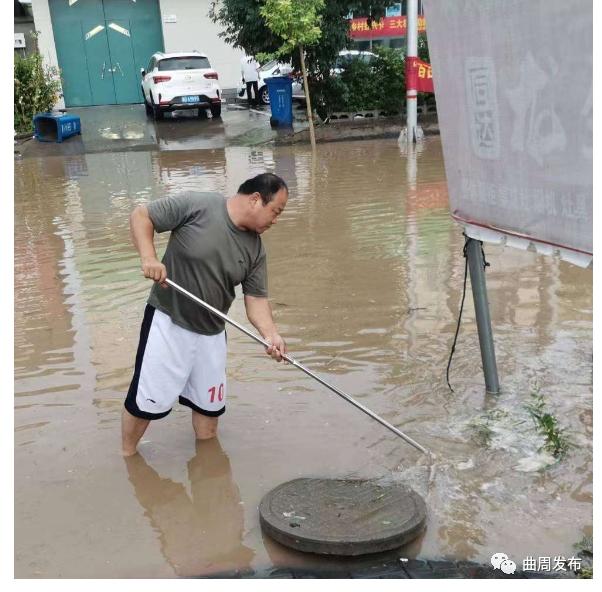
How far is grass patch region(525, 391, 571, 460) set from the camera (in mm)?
4207

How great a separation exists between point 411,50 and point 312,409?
1315 cm

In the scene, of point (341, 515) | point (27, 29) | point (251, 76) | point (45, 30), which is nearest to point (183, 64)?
point (251, 76)

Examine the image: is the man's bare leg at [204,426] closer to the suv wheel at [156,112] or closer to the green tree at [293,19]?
the green tree at [293,19]

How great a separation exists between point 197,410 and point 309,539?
120 centimetres

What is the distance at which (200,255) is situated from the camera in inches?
154

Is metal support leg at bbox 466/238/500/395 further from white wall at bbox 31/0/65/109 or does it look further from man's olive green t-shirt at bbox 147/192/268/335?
white wall at bbox 31/0/65/109

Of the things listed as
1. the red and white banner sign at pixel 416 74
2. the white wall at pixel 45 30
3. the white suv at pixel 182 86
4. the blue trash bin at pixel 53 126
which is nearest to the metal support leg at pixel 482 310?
the red and white banner sign at pixel 416 74

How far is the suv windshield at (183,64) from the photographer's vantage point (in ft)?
72.9

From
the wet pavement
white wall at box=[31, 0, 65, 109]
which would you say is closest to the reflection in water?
the wet pavement

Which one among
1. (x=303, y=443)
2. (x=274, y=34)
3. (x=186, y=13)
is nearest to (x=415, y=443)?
(x=303, y=443)

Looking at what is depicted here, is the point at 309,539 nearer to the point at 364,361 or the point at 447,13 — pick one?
the point at 364,361

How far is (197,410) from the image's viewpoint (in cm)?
435

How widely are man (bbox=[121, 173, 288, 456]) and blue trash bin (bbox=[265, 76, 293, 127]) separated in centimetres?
1628

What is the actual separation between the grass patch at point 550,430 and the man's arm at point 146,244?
87.1 inches
